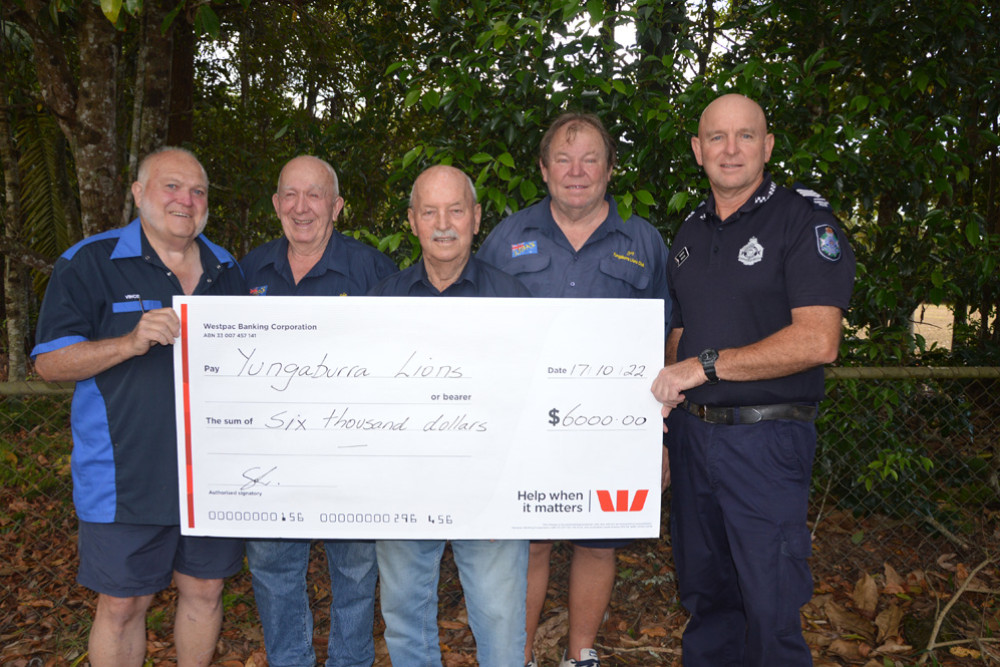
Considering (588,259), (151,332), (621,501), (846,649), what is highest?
(588,259)

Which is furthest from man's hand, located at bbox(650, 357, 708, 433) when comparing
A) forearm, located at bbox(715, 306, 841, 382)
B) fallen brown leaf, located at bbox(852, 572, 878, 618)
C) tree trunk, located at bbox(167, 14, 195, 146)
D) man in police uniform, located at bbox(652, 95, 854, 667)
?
tree trunk, located at bbox(167, 14, 195, 146)

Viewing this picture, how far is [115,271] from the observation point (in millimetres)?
2539

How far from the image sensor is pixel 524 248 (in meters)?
2.93

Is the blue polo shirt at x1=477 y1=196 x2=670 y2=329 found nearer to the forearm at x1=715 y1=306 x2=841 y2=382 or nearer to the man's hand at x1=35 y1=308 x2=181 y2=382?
the forearm at x1=715 y1=306 x2=841 y2=382

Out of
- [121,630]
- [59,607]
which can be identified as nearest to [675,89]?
[121,630]

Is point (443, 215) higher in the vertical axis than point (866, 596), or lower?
higher

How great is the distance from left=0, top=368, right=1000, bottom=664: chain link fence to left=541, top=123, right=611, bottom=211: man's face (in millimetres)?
1543

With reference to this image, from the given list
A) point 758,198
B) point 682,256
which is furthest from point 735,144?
point 682,256

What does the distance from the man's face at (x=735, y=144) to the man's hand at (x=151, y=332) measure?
1993 millimetres

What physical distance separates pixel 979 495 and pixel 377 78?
4.65 metres

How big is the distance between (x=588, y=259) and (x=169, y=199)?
1.62 meters

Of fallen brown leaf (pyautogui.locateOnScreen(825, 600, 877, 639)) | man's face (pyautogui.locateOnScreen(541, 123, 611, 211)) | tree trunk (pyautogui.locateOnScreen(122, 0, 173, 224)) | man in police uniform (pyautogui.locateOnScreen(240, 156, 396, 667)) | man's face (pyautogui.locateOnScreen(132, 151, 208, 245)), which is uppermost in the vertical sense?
tree trunk (pyautogui.locateOnScreen(122, 0, 173, 224))

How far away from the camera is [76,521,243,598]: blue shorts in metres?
2.55

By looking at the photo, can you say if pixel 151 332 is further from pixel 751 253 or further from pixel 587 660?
pixel 587 660
